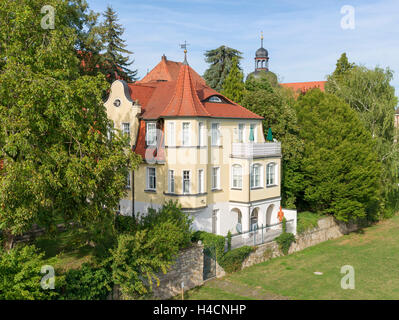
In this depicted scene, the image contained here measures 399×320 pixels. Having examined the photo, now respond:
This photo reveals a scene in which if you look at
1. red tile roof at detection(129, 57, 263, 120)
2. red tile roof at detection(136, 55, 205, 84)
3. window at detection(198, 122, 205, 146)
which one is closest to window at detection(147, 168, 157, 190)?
red tile roof at detection(129, 57, 263, 120)

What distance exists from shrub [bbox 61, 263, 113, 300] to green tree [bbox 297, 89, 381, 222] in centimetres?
2307

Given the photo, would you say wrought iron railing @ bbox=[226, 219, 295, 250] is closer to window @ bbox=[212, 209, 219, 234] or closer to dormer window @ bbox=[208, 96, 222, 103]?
window @ bbox=[212, 209, 219, 234]

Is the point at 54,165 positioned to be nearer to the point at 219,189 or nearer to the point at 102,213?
the point at 102,213

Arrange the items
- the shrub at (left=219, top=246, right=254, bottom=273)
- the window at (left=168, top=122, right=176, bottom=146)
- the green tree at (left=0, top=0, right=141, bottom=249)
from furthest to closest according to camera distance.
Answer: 1. the window at (left=168, top=122, right=176, bottom=146)
2. the shrub at (left=219, top=246, right=254, bottom=273)
3. the green tree at (left=0, top=0, right=141, bottom=249)

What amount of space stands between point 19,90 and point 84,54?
23.7 m

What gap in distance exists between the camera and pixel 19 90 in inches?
601

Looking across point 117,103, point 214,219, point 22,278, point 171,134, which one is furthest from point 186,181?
point 22,278

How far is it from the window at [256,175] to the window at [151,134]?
7714 millimetres

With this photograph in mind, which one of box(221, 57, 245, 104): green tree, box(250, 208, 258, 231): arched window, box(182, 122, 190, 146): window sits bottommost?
box(250, 208, 258, 231): arched window

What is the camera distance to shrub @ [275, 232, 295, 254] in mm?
31384

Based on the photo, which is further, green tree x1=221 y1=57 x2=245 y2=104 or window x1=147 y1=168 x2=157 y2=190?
green tree x1=221 y1=57 x2=245 y2=104

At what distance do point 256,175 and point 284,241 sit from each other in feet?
18.0

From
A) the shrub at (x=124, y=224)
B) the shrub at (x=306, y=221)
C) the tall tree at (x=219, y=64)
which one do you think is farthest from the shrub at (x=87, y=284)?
the tall tree at (x=219, y=64)

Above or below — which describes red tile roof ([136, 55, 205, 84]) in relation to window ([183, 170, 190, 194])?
above
